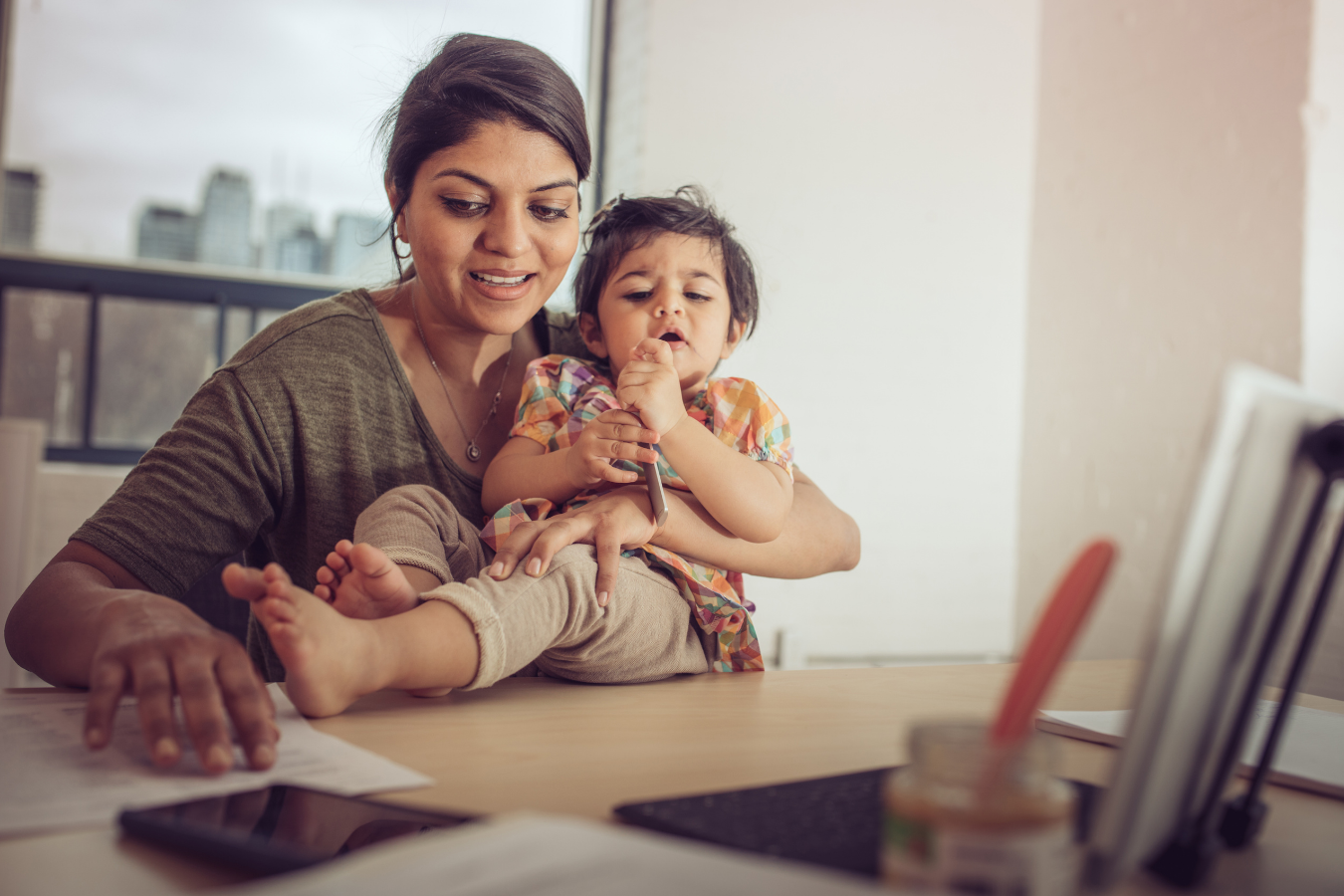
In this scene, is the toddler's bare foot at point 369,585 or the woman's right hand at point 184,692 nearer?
the woman's right hand at point 184,692

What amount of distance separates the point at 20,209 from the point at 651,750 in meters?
2.76

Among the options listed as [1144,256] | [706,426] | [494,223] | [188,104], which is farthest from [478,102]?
[1144,256]

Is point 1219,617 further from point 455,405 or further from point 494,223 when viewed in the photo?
point 455,405

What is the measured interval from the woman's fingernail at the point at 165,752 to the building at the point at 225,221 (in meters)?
2.54

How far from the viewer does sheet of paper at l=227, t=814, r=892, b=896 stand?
0.30 meters

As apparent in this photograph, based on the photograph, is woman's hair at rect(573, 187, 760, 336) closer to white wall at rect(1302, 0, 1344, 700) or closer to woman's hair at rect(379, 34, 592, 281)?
woman's hair at rect(379, 34, 592, 281)

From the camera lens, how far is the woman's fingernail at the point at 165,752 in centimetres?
57

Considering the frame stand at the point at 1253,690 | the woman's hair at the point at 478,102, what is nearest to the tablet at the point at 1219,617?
the frame stand at the point at 1253,690

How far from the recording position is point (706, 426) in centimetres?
128

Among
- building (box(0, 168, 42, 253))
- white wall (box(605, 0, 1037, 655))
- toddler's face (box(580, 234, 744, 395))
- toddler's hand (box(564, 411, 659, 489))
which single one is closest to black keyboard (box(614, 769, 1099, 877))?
toddler's hand (box(564, 411, 659, 489))

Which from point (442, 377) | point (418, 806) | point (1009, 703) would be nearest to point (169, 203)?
point (442, 377)

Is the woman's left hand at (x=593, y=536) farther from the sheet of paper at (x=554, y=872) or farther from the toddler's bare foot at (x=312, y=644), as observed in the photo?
the sheet of paper at (x=554, y=872)

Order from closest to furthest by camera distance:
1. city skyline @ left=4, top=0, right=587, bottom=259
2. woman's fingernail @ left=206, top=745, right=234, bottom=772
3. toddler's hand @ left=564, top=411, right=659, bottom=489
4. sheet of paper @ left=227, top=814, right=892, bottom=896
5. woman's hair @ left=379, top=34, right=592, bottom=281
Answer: sheet of paper @ left=227, top=814, right=892, bottom=896 < woman's fingernail @ left=206, top=745, right=234, bottom=772 < toddler's hand @ left=564, top=411, right=659, bottom=489 < woman's hair @ left=379, top=34, right=592, bottom=281 < city skyline @ left=4, top=0, right=587, bottom=259

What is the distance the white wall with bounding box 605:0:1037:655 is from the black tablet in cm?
247
